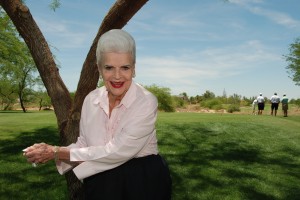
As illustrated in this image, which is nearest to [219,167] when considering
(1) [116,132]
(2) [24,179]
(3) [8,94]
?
(2) [24,179]

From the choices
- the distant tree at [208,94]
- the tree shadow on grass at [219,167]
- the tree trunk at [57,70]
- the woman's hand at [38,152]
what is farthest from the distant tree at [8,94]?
the woman's hand at [38,152]

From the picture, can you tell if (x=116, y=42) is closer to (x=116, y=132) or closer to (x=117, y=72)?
(x=117, y=72)

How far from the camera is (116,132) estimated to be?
2771mm

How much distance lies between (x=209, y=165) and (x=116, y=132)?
6702 millimetres

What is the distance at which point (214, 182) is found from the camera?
300 inches

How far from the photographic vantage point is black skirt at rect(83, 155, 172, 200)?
9.15 feet

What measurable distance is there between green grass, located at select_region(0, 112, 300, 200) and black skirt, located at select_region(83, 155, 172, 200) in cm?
389

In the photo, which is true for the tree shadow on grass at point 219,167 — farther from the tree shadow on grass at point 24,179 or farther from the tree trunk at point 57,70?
the tree trunk at point 57,70

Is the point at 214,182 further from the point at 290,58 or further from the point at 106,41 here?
the point at 290,58

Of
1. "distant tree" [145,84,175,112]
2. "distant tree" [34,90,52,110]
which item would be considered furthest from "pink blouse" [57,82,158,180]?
"distant tree" [34,90,52,110]

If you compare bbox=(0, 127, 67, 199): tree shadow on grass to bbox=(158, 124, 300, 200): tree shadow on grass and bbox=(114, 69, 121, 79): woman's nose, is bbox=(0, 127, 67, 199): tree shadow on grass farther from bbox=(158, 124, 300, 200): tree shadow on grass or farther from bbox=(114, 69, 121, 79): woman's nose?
bbox=(114, 69, 121, 79): woman's nose

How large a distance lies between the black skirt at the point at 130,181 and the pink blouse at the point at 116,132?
71 millimetres

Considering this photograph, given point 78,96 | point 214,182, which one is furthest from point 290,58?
point 78,96

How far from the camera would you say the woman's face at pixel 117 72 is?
9.11 feet
